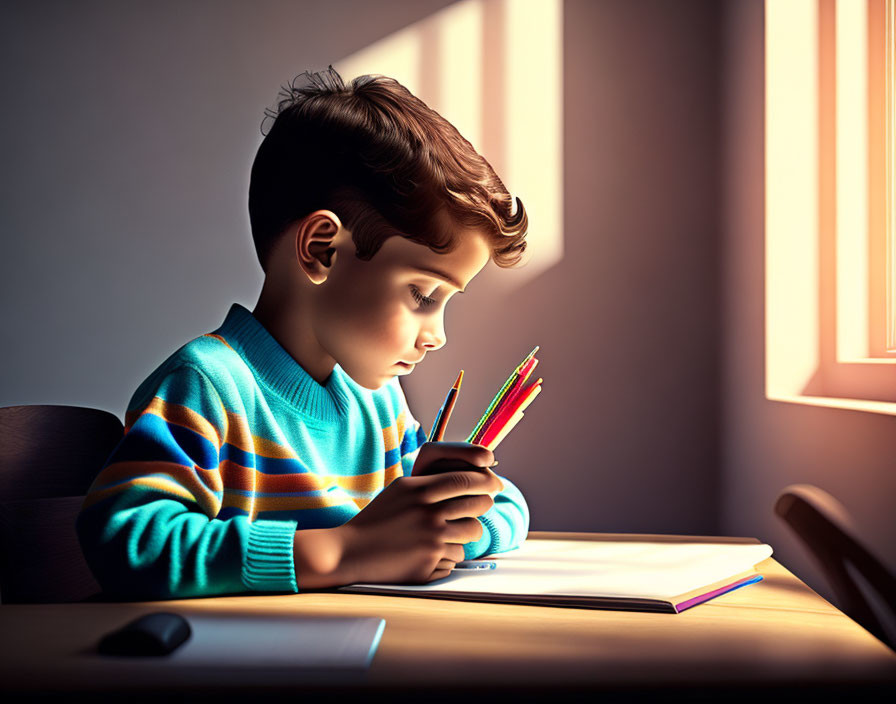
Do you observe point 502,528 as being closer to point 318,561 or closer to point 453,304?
point 318,561

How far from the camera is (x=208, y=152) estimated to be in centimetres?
185

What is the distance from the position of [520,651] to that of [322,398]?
18.4 inches

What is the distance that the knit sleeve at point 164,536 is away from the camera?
Answer: 1.85 ft

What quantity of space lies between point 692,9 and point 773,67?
0.45m

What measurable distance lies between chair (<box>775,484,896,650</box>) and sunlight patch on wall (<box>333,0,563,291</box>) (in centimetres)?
118

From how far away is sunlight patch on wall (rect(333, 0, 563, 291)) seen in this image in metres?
1.75

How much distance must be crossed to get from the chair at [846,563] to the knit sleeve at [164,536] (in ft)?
1.28

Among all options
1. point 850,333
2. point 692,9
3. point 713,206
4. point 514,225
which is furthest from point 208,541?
point 692,9

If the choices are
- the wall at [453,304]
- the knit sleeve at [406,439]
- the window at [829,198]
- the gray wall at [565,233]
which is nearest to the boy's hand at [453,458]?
the knit sleeve at [406,439]

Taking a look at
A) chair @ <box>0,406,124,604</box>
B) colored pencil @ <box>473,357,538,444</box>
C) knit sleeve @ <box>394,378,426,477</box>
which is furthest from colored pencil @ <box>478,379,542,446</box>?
chair @ <box>0,406,124,604</box>

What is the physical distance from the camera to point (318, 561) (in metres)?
0.58

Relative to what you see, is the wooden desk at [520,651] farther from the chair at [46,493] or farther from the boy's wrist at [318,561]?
the chair at [46,493]

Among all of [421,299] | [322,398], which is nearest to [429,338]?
[421,299]

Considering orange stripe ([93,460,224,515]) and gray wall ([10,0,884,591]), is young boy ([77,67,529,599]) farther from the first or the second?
gray wall ([10,0,884,591])
